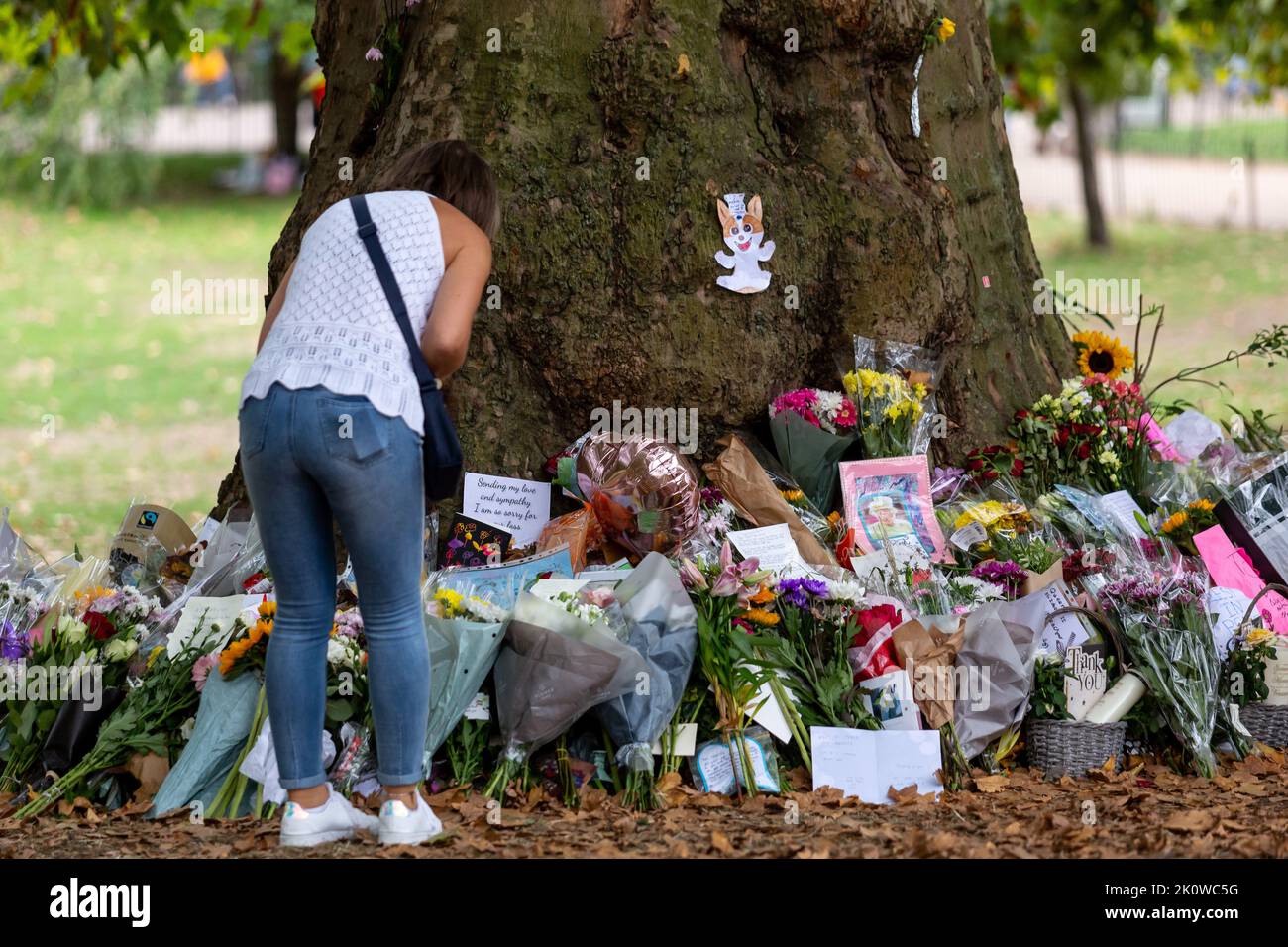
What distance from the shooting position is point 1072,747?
4000 mm

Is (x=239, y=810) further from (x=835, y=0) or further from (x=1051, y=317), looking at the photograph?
(x=1051, y=317)

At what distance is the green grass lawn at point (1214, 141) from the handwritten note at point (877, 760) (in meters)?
24.3

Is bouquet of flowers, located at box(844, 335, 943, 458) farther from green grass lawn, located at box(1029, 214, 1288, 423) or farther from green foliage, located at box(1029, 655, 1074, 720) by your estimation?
green grass lawn, located at box(1029, 214, 1288, 423)

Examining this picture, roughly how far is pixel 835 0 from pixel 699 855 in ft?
10.0

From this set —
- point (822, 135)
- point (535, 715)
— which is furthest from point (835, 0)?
point (535, 715)

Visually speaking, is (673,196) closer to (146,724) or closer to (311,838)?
(146,724)

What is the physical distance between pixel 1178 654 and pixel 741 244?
6.28ft

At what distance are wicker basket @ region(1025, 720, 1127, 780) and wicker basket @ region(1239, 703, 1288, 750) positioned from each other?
1.59ft

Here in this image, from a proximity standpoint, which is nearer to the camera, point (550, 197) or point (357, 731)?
point (357, 731)

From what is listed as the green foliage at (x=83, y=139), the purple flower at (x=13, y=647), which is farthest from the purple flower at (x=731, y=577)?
the green foliage at (x=83, y=139)

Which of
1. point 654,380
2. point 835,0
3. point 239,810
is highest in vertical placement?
point 835,0

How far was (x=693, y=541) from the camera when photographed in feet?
14.6

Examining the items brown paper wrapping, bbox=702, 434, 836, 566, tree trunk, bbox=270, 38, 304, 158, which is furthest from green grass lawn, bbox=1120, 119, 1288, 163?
brown paper wrapping, bbox=702, 434, 836, 566

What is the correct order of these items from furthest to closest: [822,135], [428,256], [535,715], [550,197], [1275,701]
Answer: [822,135]
[550,197]
[1275,701]
[535,715]
[428,256]
